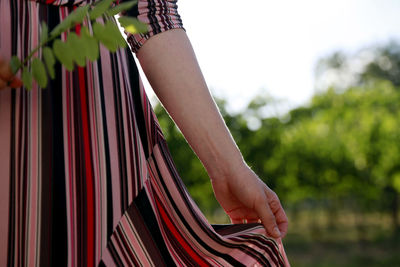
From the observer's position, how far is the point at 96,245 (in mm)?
947

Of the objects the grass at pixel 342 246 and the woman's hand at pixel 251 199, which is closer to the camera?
the woman's hand at pixel 251 199

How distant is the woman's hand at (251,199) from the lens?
4.36ft

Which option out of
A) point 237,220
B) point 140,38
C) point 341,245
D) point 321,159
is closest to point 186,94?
point 140,38

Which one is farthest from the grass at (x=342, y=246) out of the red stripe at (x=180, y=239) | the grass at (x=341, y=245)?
the red stripe at (x=180, y=239)

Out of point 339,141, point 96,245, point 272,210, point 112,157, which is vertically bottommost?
point 339,141

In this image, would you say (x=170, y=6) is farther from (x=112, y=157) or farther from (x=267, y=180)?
(x=267, y=180)

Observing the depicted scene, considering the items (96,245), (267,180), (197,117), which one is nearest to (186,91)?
(197,117)

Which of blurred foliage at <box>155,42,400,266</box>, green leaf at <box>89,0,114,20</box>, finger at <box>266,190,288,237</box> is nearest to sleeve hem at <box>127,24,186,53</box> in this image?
finger at <box>266,190,288,237</box>

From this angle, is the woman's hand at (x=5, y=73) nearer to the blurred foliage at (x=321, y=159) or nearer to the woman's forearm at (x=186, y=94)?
the woman's forearm at (x=186, y=94)

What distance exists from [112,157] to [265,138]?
19960 mm

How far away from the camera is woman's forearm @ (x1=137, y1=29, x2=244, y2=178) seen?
1272mm

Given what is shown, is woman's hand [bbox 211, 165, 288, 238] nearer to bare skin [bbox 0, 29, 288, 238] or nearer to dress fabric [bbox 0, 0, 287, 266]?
bare skin [bbox 0, 29, 288, 238]

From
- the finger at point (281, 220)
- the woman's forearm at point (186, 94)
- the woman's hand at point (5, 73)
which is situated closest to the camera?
the woman's hand at point (5, 73)

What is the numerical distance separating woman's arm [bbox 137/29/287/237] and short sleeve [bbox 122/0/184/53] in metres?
0.02
